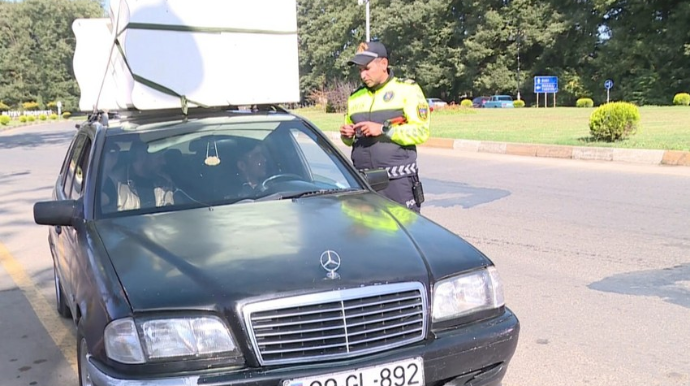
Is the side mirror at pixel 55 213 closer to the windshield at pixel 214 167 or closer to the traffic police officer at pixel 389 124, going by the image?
the windshield at pixel 214 167

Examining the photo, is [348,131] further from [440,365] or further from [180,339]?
[180,339]

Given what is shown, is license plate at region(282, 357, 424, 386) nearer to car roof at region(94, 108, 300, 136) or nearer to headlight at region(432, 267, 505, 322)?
headlight at region(432, 267, 505, 322)

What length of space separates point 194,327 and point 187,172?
147 centimetres

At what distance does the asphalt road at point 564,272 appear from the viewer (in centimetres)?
375

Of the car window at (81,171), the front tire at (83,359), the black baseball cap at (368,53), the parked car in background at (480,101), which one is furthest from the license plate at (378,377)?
the parked car in background at (480,101)

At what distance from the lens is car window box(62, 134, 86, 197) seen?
14.4 feet

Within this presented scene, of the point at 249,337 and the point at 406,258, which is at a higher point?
the point at 406,258

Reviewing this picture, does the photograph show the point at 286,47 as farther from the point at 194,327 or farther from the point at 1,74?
the point at 1,74

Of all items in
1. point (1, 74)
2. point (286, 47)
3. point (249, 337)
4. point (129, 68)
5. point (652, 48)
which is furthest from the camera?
point (1, 74)

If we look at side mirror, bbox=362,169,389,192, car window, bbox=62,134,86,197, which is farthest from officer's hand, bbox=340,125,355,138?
car window, bbox=62,134,86,197

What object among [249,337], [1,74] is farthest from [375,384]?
[1,74]

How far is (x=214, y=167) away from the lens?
12.5ft

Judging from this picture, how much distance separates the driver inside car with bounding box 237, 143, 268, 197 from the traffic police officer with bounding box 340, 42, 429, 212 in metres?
0.87

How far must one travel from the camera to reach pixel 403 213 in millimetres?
3486
